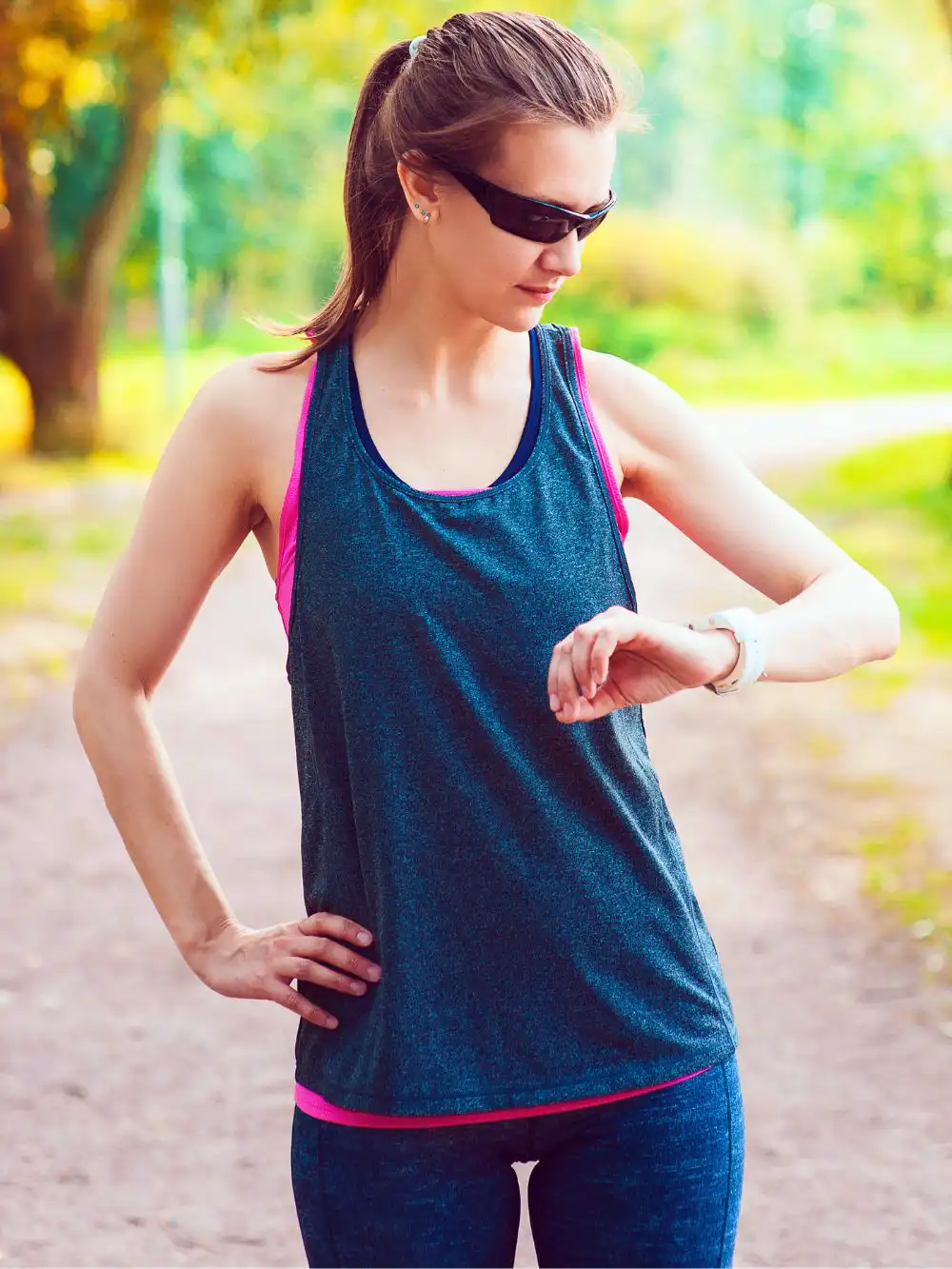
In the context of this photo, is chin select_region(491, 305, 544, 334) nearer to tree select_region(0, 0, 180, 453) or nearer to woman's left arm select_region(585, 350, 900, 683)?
woman's left arm select_region(585, 350, 900, 683)

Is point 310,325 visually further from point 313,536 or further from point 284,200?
point 284,200

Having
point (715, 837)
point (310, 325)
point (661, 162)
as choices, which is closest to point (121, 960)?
point (715, 837)

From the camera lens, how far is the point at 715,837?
252 inches

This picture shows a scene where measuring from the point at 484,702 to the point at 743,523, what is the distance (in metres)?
0.38

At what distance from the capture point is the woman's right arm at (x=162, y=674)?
1.67 meters

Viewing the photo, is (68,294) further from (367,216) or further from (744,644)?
(744,644)

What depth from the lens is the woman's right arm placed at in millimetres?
1669

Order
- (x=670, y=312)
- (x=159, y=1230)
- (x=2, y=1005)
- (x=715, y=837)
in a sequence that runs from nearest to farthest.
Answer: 1. (x=159, y=1230)
2. (x=2, y=1005)
3. (x=715, y=837)
4. (x=670, y=312)

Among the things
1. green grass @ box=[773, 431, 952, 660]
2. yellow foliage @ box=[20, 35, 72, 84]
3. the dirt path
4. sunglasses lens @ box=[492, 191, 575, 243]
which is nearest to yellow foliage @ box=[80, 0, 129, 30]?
yellow foliage @ box=[20, 35, 72, 84]

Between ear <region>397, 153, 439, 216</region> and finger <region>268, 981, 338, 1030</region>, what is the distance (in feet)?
2.67

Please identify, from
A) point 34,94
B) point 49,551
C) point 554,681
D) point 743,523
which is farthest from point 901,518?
point 554,681

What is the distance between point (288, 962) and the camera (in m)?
1.71

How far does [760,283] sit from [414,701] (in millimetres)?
29203

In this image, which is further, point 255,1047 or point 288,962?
point 255,1047
